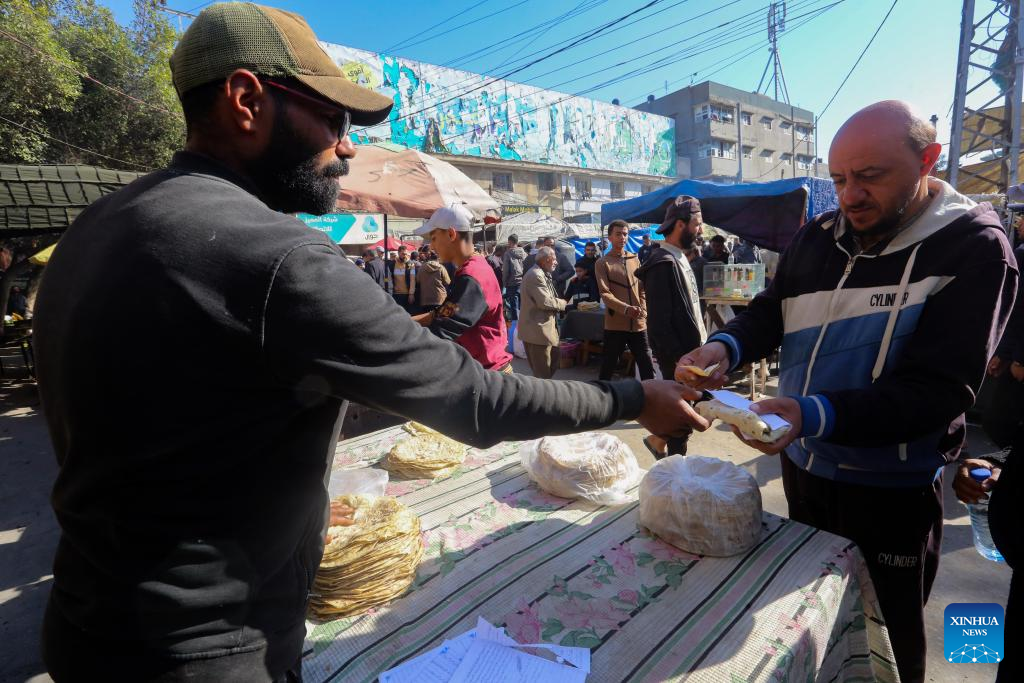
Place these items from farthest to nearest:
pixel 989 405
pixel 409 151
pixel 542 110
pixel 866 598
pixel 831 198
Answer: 1. pixel 542 110
2. pixel 831 198
3. pixel 409 151
4. pixel 989 405
5. pixel 866 598

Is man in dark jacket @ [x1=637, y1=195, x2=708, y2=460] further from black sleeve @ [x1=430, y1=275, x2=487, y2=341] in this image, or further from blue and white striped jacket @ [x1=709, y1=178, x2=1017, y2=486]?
blue and white striped jacket @ [x1=709, y1=178, x2=1017, y2=486]

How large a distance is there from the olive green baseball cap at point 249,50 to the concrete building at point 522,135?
880 inches

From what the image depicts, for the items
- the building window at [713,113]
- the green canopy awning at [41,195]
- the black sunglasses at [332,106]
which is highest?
the building window at [713,113]

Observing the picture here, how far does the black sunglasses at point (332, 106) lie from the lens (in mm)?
948

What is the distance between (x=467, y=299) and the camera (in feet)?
11.2

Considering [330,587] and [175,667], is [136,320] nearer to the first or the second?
[175,667]

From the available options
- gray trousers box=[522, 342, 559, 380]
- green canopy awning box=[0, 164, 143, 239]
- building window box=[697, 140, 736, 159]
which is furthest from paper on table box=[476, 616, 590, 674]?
building window box=[697, 140, 736, 159]

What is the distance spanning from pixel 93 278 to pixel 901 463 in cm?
208

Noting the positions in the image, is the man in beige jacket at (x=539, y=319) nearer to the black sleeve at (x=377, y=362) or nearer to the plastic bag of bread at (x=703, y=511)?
the plastic bag of bread at (x=703, y=511)

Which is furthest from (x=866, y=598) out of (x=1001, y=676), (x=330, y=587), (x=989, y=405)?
(x=989, y=405)

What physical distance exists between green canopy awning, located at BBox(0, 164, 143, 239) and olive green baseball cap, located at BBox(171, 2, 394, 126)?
6.04m

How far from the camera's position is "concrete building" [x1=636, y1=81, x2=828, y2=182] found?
38.5 meters

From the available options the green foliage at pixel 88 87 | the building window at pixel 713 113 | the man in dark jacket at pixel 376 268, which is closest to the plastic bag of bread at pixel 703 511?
the man in dark jacket at pixel 376 268

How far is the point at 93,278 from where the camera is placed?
80cm
